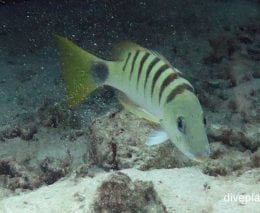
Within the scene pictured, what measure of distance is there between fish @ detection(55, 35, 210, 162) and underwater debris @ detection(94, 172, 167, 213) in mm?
546

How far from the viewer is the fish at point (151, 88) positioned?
234 centimetres

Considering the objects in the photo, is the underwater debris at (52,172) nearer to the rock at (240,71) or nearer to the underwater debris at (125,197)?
the underwater debris at (125,197)

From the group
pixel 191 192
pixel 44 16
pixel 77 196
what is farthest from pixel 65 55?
pixel 44 16

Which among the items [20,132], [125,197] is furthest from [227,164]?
[20,132]

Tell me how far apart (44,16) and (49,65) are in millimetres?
2154

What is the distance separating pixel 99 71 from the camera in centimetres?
274

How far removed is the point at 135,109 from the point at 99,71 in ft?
1.24

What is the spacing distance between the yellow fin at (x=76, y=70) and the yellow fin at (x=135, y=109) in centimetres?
23

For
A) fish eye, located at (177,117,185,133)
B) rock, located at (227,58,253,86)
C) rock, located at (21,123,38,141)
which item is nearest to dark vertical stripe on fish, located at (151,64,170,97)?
fish eye, located at (177,117,185,133)

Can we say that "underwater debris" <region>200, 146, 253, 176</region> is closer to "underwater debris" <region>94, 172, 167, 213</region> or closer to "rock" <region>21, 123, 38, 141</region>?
"underwater debris" <region>94, 172, 167, 213</region>

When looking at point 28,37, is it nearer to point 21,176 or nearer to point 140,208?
point 21,176

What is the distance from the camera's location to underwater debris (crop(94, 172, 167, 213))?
2.90 metres

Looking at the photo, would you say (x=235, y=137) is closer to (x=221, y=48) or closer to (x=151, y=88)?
(x=151, y=88)

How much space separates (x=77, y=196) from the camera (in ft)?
10.7
